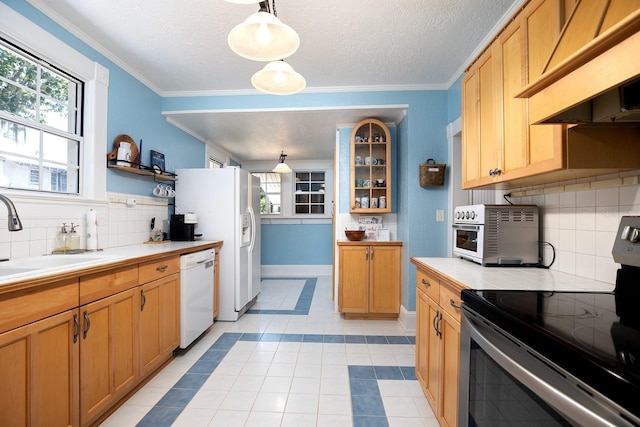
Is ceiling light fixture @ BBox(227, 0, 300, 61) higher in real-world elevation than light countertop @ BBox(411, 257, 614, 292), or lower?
higher

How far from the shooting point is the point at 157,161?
2.99 meters

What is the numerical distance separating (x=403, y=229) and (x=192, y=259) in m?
2.21

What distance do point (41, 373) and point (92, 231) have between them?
1.19 metres

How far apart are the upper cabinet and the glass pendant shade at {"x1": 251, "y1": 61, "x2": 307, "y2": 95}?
43.7 inches

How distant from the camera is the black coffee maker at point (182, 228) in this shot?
3.04 m

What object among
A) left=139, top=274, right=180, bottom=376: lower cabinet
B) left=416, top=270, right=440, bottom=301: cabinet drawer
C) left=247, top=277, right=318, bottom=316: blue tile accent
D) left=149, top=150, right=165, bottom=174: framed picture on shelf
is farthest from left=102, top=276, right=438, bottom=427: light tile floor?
left=149, top=150, right=165, bottom=174: framed picture on shelf

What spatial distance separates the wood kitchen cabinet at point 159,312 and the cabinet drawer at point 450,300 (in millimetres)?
1895

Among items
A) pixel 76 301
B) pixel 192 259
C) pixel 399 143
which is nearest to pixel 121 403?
pixel 76 301

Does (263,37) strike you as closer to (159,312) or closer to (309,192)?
(159,312)

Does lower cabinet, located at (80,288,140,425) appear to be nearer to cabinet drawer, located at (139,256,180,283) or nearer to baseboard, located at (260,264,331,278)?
cabinet drawer, located at (139,256,180,283)

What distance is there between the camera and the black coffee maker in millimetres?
3035

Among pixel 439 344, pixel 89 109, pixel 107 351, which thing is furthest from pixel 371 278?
pixel 89 109

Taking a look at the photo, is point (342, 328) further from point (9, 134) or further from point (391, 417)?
point (9, 134)

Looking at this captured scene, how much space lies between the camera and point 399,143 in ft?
11.2
